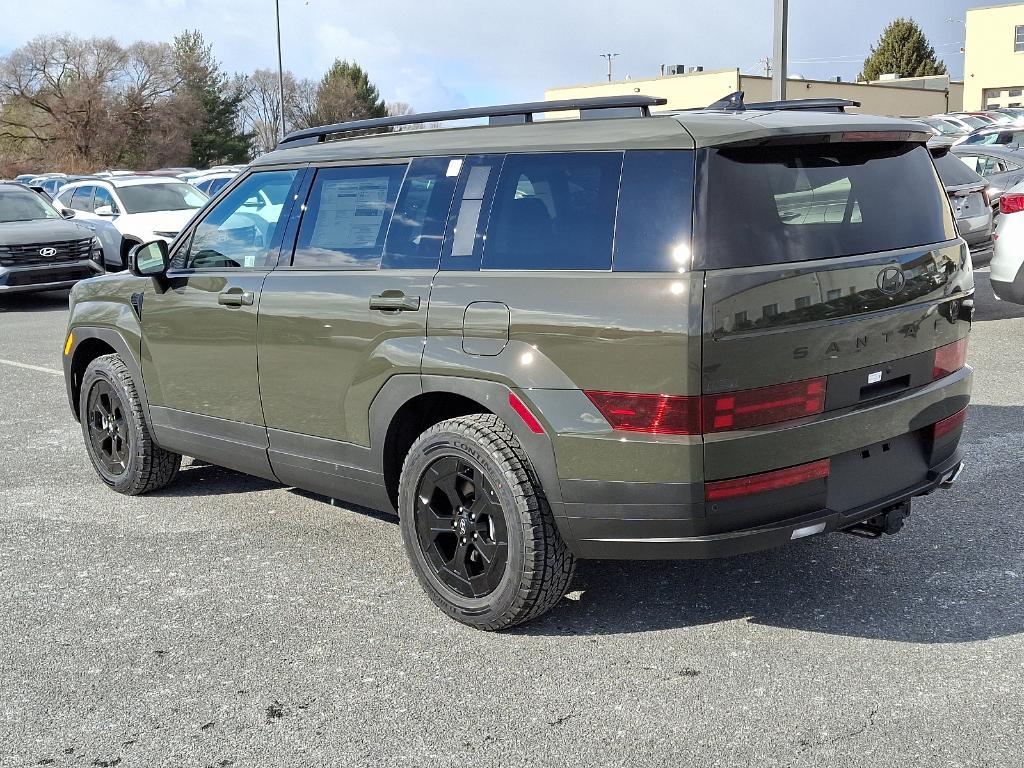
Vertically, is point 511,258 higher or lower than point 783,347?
higher

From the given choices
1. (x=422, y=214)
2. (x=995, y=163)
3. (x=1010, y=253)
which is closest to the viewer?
(x=422, y=214)

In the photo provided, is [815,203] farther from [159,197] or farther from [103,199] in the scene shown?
[103,199]

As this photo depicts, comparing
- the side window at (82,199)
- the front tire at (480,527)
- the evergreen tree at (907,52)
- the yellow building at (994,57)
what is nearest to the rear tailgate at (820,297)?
the front tire at (480,527)

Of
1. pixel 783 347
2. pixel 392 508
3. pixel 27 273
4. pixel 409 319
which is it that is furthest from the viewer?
pixel 27 273

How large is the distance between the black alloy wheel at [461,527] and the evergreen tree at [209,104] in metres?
66.4

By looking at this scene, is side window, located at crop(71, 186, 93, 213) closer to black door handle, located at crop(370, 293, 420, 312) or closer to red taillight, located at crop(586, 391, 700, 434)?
black door handle, located at crop(370, 293, 420, 312)

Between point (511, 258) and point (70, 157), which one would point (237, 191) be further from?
point (70, 157)

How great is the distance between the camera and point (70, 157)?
61.0 meters

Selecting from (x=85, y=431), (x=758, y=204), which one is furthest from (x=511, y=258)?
(x=85, y=431)

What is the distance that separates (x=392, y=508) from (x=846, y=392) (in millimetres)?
1873

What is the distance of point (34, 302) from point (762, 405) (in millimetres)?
15399

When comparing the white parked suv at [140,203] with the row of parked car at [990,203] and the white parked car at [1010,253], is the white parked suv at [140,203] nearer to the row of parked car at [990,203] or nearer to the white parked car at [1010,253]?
the row of parked car at [990,203]

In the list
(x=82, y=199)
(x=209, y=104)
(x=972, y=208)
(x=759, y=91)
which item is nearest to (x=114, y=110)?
(x=209, y=104)

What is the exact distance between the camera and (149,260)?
5.77 meters
